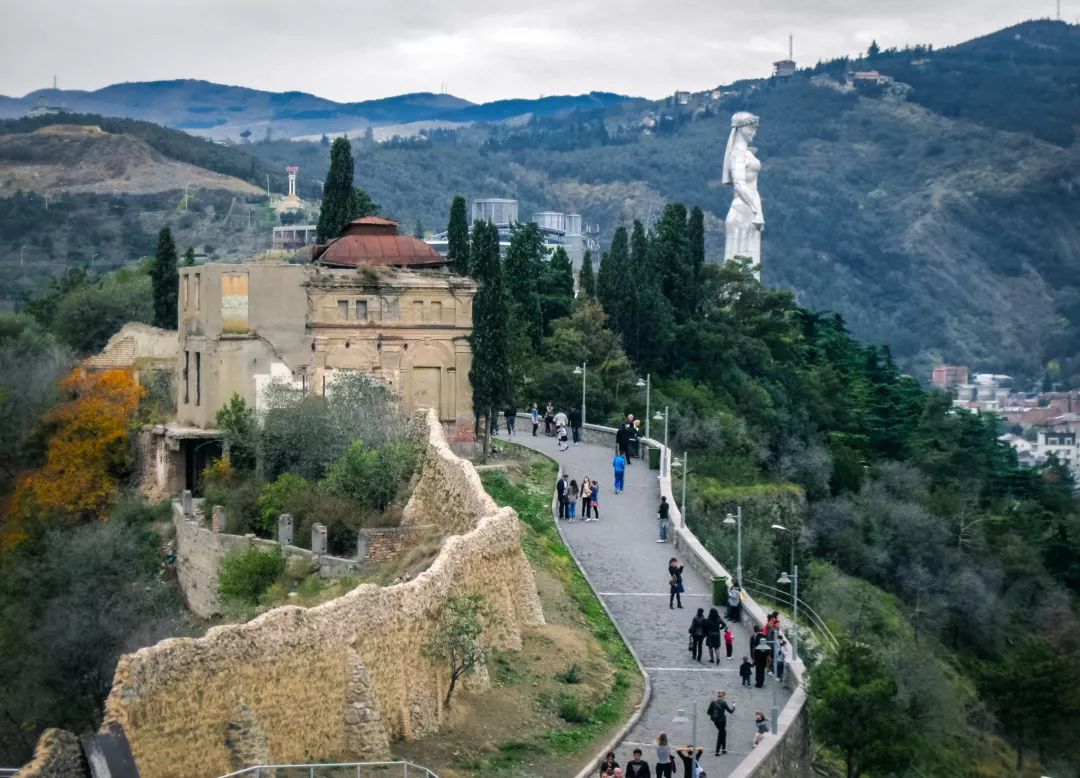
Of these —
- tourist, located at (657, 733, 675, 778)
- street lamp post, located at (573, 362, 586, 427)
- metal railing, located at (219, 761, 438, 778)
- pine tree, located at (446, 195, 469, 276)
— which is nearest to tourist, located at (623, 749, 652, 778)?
tourist, located at (657, 733, 675, 778)

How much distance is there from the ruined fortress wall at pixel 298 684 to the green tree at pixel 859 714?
423cm

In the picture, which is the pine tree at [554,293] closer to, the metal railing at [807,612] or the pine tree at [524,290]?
the pine tree at [524,290]

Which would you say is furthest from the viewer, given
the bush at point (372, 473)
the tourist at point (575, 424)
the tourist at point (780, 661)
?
the tourist at point (575, 424)

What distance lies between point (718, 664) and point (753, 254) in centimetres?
5768

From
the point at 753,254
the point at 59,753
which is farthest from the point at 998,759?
the point at 753,254

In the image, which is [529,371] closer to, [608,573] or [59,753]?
[608,573]

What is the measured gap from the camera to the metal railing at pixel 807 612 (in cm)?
2916

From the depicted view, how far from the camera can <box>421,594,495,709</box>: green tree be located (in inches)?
801

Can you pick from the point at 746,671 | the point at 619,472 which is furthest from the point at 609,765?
the point at 619,472

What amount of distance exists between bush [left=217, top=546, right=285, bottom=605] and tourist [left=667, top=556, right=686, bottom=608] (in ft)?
20.1

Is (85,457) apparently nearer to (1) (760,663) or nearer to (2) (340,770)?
(1) (760,663)

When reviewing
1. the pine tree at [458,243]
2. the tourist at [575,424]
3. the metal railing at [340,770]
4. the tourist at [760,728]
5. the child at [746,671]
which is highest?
the pine tree at [458,243]

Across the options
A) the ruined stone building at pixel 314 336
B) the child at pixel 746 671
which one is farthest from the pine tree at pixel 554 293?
the child at pixel 746 671

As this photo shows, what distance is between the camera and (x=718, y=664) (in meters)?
26.2
